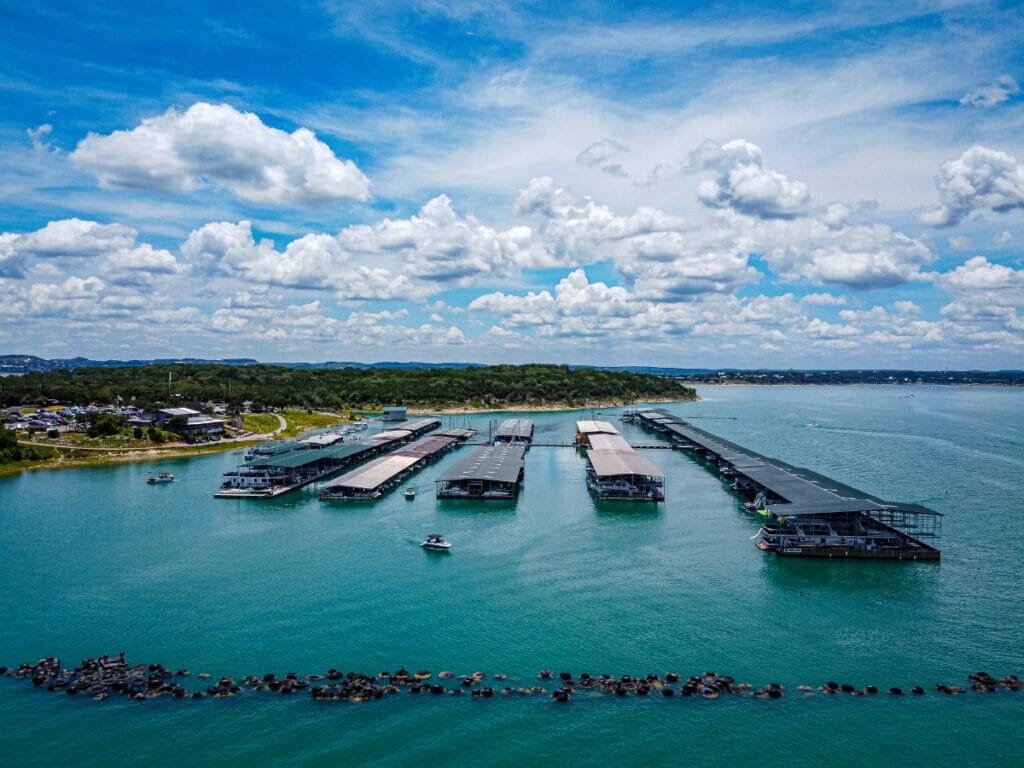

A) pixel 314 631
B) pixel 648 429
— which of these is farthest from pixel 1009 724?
pixel 648 429

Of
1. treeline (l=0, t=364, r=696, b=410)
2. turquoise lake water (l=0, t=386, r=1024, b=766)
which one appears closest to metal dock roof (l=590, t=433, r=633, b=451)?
turquoise lake water (l=0, t=386, r=1024, b=766)

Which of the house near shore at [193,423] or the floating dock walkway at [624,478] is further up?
the house near shore at [193,423]

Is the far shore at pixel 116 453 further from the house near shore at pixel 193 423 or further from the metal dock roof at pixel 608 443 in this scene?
the metal dock roof at pixel 608 443

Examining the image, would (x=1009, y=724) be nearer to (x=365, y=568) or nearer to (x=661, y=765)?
(x=661, y=765)

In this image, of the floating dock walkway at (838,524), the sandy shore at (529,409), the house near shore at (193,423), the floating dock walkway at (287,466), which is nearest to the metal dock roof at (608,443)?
the floating dock walkway at (838,524)

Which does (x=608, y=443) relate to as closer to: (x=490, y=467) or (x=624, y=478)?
(x=490, y=467)
